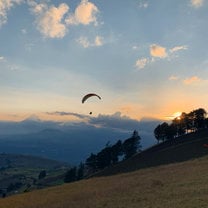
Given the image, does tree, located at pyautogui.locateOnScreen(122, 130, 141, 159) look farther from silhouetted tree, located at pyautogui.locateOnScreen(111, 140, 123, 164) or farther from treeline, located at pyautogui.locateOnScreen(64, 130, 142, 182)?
silhouetted tree, located at pyautogui.locateOnScreen(111, 140, 123, 164)

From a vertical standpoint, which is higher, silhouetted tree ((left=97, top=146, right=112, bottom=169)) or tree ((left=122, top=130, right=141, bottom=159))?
tree ((left=122, top=130, right=141, bottom=159))

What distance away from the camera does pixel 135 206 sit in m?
38.6

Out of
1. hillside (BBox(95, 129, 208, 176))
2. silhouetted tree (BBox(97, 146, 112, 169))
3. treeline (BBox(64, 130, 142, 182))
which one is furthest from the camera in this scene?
treeline (BBox(64, 130, 142, 182))

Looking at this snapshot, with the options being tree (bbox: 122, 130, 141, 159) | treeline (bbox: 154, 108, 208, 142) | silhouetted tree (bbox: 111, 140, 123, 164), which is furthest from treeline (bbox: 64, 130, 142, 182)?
treeline (bbox: 154, 108, 208, 142)

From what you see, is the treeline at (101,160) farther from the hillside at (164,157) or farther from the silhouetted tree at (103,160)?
the hillside at (164,157)

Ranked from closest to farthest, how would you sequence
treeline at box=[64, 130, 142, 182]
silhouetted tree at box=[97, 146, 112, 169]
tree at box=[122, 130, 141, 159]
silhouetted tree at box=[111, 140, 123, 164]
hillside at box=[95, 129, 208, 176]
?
hillside at box=[95, 129, 208, 176] < silhouetted tree at box=[97, 146, 112, 169] < treeline at box=[64, 130, 142, 182] < silhouetted tree at box=[111, 140, 123, 164] < tree at box=[122, 130, 141, 159]

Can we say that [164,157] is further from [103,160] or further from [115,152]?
[115,152]

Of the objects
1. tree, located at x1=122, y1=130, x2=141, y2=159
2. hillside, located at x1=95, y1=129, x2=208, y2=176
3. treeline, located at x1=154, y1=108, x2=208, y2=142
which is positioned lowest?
hillside, located at x1=95, y1=129, x2=208, y2=176

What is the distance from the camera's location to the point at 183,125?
586ft

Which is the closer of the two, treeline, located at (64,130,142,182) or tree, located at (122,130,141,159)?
treeline, located at (64,130,142,182)

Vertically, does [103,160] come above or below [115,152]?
below

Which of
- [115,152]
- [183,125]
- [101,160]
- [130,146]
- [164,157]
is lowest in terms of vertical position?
[164,157]

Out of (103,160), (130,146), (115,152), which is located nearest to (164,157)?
(103,160)

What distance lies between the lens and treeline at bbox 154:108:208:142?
176 meters
